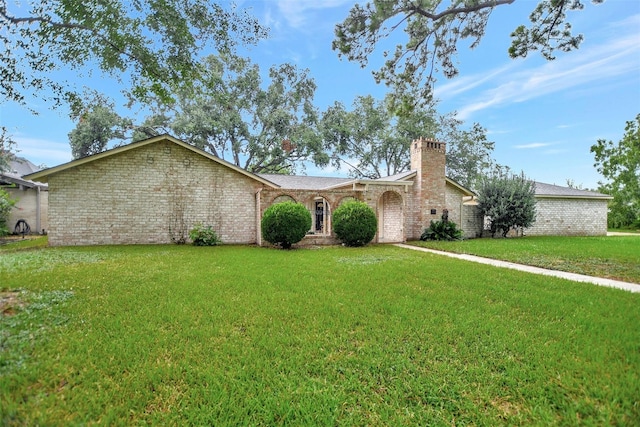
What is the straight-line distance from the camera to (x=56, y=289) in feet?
16.8

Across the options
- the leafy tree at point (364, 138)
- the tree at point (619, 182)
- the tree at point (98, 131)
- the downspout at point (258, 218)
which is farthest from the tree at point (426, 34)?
the tree at point (619, 182)

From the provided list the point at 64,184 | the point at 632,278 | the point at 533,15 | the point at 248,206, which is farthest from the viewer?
the point at 248,206

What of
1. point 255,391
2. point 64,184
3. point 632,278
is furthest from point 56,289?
point 632,278

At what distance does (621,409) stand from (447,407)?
1.25 m

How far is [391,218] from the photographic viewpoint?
1516cm

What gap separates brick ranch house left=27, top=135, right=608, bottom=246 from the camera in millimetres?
11179

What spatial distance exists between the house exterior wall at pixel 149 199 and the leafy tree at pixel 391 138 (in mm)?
15751

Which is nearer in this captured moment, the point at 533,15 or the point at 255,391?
the point at 255,391

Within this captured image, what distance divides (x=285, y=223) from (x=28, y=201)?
15426 mm

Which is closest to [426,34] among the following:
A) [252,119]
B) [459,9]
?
[459,9]

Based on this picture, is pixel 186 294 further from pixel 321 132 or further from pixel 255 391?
pixel 321 132

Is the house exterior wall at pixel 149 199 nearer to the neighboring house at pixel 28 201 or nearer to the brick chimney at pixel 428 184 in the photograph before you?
the neighboring house at pixel 28 201

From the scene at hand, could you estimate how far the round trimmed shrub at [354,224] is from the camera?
39.2 ft

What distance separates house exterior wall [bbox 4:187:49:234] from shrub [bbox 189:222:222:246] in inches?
410
